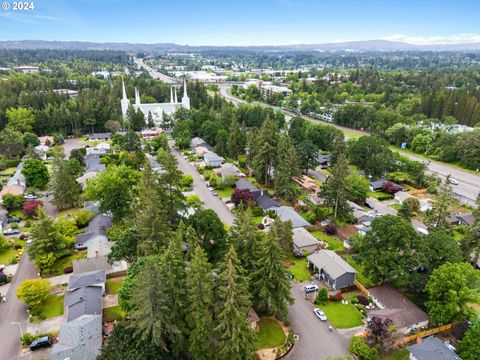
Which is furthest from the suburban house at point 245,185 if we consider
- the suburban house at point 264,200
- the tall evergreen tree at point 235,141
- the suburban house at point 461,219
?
the suburban house at point 461,219

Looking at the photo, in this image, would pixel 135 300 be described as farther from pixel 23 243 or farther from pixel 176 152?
pixel 176 152

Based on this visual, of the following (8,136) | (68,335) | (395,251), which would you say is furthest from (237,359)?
(8,136)

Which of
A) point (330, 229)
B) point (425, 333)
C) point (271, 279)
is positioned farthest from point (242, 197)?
point (425, 333)

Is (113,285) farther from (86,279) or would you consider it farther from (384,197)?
(384,197)

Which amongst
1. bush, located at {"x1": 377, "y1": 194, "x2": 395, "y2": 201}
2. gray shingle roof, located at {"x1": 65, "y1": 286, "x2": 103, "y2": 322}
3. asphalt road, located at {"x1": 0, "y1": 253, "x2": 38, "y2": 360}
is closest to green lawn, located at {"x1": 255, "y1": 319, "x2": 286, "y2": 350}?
gray shingle roof, located at {"x1": 65, "y1": 286, "x2": 103, "y2": 322}

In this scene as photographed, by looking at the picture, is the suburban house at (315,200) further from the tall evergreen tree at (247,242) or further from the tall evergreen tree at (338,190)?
the tall evergreen tree at (247,242)

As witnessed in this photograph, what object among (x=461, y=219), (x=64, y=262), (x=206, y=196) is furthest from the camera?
(x=206, y=196)
